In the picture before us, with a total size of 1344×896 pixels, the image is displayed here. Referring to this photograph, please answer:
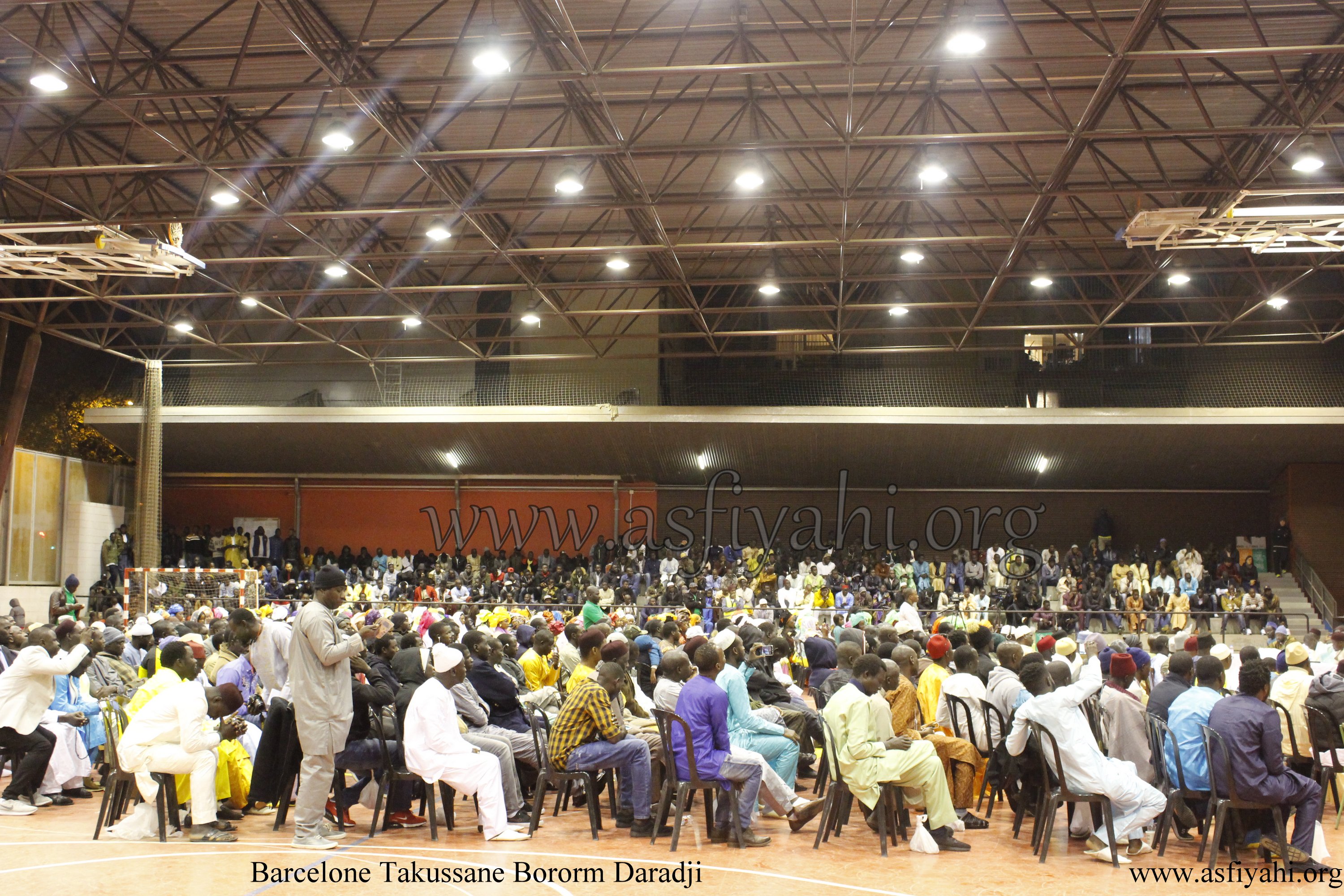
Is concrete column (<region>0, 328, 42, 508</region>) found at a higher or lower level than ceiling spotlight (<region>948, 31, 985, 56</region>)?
lower

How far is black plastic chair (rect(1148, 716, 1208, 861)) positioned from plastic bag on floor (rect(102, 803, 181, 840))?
6377 mm

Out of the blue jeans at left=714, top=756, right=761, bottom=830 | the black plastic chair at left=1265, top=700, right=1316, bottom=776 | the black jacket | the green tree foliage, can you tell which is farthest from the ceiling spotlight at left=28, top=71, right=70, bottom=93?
the green tree foliage

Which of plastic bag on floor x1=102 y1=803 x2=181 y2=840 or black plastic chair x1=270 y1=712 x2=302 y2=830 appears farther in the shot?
black plastic chair x1=270 y1=712 x2=302 y2=830

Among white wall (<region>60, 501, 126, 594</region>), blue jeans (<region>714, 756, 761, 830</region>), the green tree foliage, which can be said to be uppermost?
the green tree foliage

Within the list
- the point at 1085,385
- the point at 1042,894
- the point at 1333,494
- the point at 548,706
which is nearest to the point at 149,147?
the point at 548,706

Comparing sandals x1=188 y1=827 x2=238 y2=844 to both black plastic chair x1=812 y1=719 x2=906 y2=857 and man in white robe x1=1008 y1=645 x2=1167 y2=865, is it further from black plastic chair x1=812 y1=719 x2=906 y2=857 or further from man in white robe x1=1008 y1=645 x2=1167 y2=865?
man in white robe x1=1008 y1=645 x2=1167 y2=865

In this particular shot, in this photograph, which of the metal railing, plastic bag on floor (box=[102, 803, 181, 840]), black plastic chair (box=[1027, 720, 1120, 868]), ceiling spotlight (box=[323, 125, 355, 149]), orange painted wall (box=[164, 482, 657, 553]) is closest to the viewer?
black plastic chair (box=[1027, 720, 1120, 868])

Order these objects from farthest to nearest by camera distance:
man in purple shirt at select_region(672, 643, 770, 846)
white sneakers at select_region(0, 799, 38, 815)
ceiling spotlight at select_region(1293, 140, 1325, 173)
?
1. ceiling spotlight at select_region(1293, 140, 1325, 173)
2. white sneakers at select_region(0, 799, 38, 815)
3. man in purple shirt at select_region(672, 643, 770, 846)

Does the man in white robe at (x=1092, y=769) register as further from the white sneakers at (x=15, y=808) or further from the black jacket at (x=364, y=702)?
the white sneakers at (x=15, y=808)

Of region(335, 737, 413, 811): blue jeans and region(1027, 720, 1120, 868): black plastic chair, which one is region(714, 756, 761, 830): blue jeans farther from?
region(335, 737, 413, 811): blue jeans

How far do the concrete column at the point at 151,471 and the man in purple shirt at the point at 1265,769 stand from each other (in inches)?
949

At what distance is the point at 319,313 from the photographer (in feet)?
85.3

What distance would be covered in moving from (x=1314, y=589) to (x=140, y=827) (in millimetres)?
26439

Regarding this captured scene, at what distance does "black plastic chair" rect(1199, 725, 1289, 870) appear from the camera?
21.3ft
